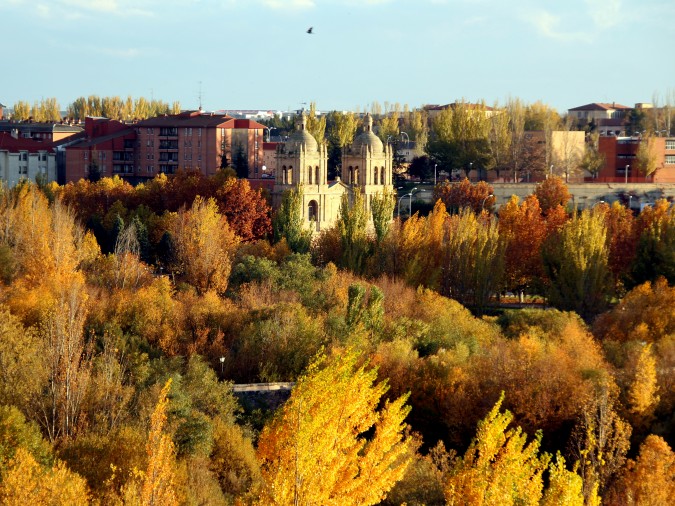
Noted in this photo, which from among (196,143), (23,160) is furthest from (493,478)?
(23,160)

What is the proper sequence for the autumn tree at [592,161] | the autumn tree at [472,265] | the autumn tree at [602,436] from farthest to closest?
1. the autumn tree at [592,161]
2. the autumn tree at [472,265]
3. the autumn tree at [602,436]

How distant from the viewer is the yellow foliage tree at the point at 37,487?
60.5 ft

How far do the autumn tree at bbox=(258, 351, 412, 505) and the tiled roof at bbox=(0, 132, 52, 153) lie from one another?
51.1 m

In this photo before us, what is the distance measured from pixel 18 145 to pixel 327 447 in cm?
5339

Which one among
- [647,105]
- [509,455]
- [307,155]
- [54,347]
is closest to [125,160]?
[307,155]

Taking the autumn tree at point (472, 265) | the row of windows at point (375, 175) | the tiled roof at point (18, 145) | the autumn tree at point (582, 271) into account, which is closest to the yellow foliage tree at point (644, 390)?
the autumn tree at point (582, 271)

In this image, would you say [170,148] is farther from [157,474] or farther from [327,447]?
[327,447]

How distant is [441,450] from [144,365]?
6328 millimetres

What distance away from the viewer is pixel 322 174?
49.2 m

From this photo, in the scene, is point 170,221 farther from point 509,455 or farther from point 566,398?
point 509,455

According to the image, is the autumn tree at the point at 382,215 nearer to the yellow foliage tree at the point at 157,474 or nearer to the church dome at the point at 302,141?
the church dome at the point at 302,141

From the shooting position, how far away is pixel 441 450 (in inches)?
933

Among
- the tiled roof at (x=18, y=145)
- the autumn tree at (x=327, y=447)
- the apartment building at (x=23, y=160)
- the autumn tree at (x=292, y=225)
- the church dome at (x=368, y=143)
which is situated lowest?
the autumn tree at (x=327, y=447)

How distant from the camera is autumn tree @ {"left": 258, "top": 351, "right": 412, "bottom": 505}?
17516 millimetres
